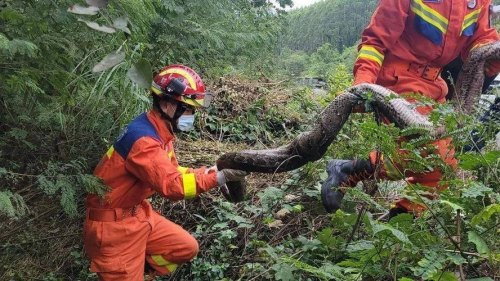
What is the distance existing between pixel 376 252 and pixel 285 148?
1.30 meters

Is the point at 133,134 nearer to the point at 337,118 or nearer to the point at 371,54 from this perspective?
the point at 337,118

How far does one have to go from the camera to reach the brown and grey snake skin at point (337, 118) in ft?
8.69

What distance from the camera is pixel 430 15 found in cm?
355

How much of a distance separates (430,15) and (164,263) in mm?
2709

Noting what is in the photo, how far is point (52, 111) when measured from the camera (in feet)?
10.2

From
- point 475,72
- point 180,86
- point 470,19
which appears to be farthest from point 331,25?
point 180,86

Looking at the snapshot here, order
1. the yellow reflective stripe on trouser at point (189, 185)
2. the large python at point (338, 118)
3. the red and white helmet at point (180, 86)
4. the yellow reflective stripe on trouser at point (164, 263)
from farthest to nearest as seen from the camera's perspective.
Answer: the yellow reflective stripe on trouser at point (164, 263) → the red and white helmet at point (180, 86) → the yellow reflective stripe on trouser at point (189, 185) → the large python at point (338, 118)

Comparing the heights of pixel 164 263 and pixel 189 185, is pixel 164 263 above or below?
below

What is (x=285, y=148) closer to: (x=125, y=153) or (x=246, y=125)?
(x=125, y=153)

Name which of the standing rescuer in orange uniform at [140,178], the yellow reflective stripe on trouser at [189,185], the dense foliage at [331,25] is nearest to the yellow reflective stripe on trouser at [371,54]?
the standing rescuer in orange uniform at [140,178]

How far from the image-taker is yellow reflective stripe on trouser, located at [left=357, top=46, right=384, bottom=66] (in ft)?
11.6

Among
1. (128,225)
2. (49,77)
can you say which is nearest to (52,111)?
(49,77)

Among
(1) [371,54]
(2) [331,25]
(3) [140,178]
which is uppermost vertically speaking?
(1) [371,54]

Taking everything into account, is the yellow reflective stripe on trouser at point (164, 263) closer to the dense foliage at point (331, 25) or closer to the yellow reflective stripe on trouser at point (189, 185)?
the yellow reflective stripe on trouser at point (189, 185)
